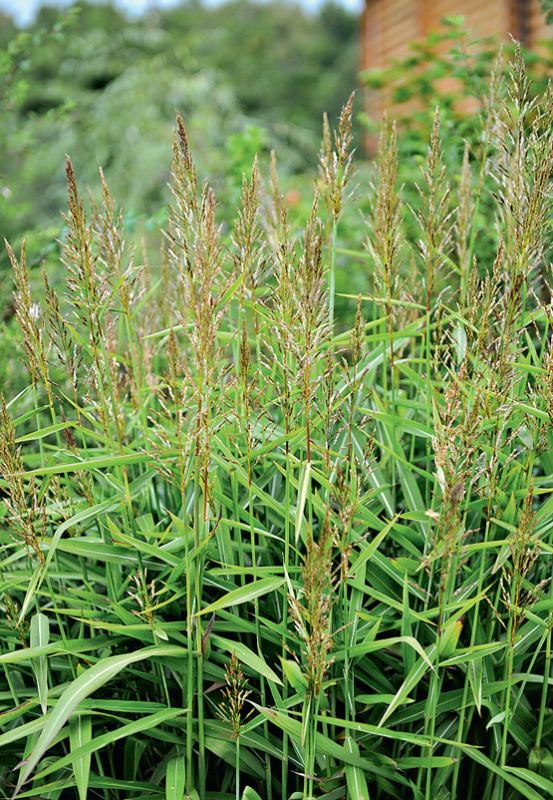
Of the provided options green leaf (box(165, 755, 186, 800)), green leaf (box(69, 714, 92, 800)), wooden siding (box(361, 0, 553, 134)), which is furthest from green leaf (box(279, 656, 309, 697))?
wooden siding (box(361, 0, 553, 134))

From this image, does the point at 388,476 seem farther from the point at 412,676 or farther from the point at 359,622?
the point at 412,676

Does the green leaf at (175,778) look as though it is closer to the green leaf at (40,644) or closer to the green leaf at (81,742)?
the green leaf at (81,742)

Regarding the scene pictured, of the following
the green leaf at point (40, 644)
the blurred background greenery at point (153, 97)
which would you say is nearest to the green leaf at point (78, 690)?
the green leaf at point (40, 644)

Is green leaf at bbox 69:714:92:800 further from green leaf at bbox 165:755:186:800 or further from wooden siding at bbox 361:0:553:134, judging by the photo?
wooden siding at bbox 361:0:553:134

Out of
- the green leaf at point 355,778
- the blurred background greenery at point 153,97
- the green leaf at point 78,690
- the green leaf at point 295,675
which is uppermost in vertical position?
the blurred background greenery at point 153,97

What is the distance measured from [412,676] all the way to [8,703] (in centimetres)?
90

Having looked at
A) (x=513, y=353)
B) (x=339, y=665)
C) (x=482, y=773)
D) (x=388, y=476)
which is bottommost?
(x=482, y=773)

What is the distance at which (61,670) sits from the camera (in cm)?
135

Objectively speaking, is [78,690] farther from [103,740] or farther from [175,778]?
[175,778]

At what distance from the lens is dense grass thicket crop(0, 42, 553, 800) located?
0.98 metres

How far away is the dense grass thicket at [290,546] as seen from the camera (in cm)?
98

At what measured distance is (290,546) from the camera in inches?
46.6

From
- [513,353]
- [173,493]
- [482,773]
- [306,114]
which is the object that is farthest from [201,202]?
[306,114]

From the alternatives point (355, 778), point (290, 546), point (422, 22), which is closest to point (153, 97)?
point (422, 22)
